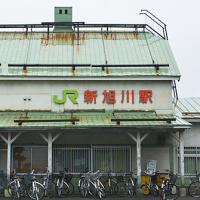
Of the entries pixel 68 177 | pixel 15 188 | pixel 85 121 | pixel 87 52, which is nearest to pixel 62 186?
pixel 68 177

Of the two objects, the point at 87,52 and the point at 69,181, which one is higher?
the point at 87,52

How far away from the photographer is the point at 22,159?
2280 centimetres

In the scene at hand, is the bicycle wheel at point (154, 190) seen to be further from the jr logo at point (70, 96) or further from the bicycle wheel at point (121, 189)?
the jr logo at point (70, 96)

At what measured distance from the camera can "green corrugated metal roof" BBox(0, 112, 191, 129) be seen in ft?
68.1

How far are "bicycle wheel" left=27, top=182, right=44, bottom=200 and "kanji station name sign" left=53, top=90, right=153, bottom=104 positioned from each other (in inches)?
206

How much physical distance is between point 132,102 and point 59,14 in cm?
900

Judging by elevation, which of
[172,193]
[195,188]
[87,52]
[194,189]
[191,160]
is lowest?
[172,193]

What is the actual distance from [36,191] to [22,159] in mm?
4577

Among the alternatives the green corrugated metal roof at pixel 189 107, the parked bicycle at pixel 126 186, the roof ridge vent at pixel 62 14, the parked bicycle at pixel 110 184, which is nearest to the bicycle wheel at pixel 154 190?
the parked bicycle at pixel 126 186

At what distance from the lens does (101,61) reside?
2444 centimetres

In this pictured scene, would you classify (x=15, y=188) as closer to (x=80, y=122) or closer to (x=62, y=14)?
(x=80, y=122)

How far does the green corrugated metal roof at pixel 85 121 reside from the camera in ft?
68.1

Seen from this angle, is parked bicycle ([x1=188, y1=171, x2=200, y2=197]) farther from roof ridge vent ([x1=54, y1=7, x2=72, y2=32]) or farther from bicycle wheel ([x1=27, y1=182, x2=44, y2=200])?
roof ridge vent ([x1=54, y1=7, x2=72, y2=32])

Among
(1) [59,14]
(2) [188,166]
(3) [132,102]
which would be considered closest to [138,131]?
(3) [132,102]
